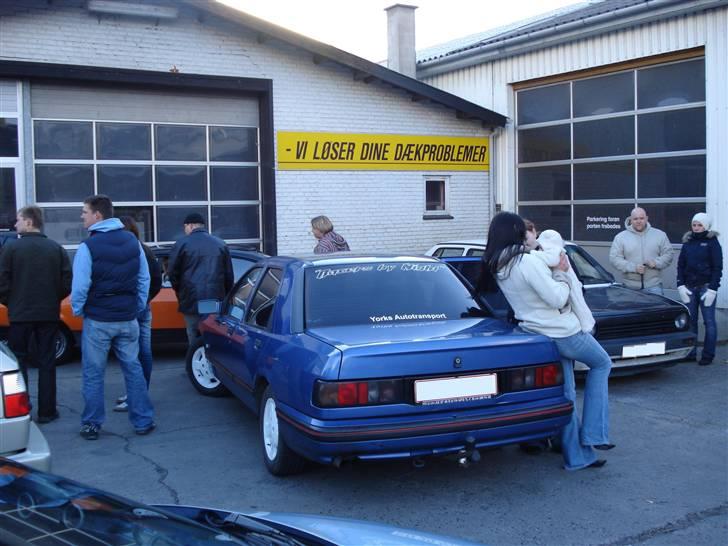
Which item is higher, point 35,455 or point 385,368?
point 385,368

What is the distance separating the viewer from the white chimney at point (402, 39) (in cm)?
1753

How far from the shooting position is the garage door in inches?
481

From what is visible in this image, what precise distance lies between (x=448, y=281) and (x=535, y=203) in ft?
35.3

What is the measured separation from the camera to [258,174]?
14.0 meters

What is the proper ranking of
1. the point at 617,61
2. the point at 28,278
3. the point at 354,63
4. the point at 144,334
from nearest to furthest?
the point at 28,278 → the point at 144,334 → the point at 617,61 → the point at 354,63

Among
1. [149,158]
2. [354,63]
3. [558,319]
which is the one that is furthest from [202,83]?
[558,319]

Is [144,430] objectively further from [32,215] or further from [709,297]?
[709,297]

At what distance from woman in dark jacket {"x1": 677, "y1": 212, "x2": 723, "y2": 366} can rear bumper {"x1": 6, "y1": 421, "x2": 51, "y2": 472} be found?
7172 mm

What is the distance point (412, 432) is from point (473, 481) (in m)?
0.97

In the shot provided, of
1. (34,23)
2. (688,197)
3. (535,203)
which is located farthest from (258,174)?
(688,197)

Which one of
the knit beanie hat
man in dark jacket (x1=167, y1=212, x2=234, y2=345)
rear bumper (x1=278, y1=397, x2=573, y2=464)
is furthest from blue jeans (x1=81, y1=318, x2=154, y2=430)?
the knit beanie hat

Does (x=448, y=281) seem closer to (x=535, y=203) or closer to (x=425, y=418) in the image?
(x=425, y=418)

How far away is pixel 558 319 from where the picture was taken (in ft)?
17.0

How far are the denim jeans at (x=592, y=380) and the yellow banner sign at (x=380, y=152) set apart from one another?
9.22m
